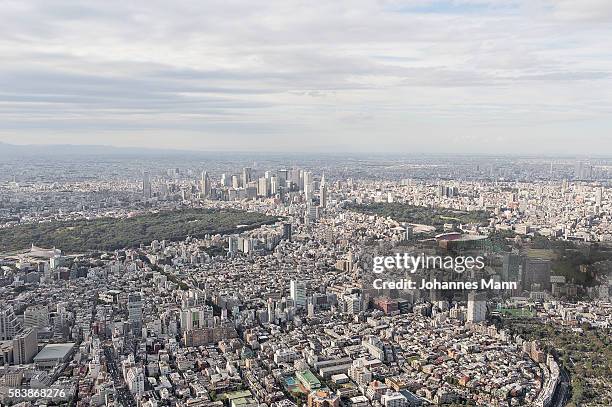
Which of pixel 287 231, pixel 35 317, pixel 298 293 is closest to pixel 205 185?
pixel 287 231

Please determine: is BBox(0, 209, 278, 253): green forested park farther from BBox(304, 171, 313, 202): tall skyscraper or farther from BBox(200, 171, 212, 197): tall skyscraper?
BBox(200, 171, 212, 197): tall skyscraper

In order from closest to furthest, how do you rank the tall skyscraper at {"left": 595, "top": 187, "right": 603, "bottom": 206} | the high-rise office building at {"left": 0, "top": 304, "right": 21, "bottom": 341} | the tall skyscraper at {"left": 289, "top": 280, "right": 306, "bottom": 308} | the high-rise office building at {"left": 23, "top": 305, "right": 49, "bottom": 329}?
the high-rise office building at {"left": 0, "top": 304, "right": 21, "bottom": 341}
the high-rise office building at {"left": 23, "top": 305, "right": 49, "bottom": 329}
the tall skyscraper at {"left": 289, "top": 280, "right": 306, "bottom": 308}
the tall skyscraper at {"left": 595, "top": 187, "right": 603, "bottom": 206}

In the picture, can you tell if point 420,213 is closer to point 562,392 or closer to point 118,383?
point 562,392

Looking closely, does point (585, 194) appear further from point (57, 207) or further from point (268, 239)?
point (57, 207)

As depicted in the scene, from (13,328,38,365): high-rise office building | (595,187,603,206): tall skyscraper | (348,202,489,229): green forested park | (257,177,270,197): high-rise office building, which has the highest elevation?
(595,187,603,206): tall skyscraper

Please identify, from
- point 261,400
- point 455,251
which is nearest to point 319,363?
point 261,400

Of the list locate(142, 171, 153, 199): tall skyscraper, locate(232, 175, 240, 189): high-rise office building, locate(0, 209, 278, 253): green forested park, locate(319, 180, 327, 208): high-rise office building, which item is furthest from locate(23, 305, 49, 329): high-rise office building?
locate(232, 175, 240, 189): high-rise office building
